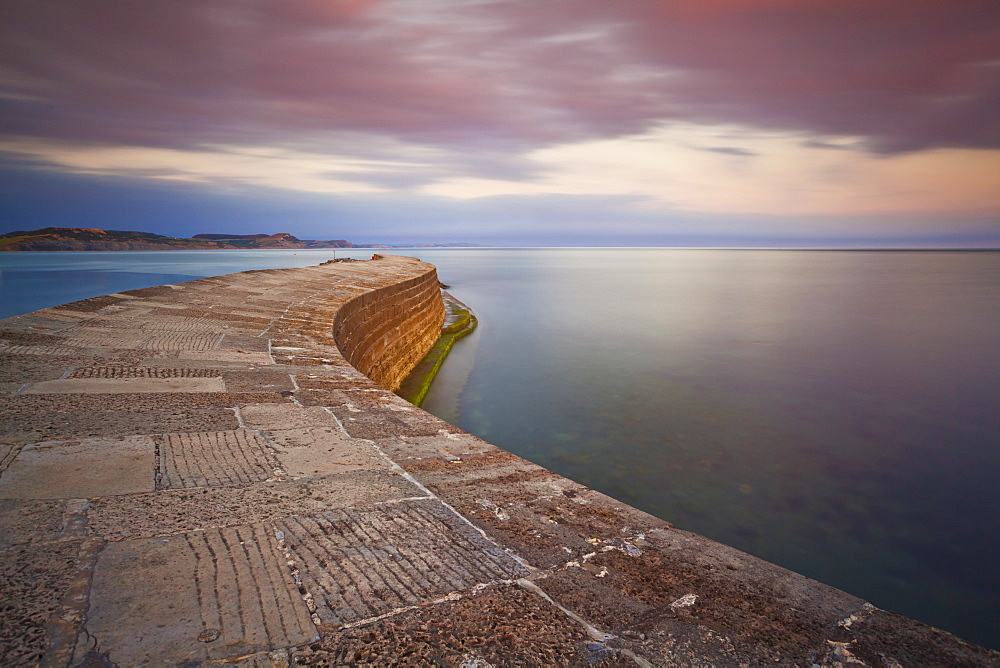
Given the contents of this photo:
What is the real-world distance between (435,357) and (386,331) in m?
2.98

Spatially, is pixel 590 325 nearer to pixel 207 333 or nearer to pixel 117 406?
pixel 207 333

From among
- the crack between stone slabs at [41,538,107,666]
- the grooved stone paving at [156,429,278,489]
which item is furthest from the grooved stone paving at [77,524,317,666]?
the grooved stone paving at [156,429,278,489]

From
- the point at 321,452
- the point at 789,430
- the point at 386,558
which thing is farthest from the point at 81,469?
the point at 789,430

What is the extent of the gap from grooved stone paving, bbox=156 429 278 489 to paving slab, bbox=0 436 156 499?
2.2 inches

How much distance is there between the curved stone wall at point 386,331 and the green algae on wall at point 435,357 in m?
0.16

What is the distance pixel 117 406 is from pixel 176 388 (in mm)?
362

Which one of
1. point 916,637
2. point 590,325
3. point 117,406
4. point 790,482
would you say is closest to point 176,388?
point 117,406

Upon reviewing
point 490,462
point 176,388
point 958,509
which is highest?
point 176,388

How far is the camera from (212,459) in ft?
6.57

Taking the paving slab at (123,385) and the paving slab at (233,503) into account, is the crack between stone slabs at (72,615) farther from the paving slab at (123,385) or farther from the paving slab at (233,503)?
the paving slab at (123,385)

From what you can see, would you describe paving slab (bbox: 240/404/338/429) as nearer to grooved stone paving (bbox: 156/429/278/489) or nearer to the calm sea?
grooved stone paving (bbox: 156/429/278/489)

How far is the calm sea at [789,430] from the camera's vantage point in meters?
4.57

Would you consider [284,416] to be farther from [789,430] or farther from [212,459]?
[789,430]

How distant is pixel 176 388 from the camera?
2.80m
